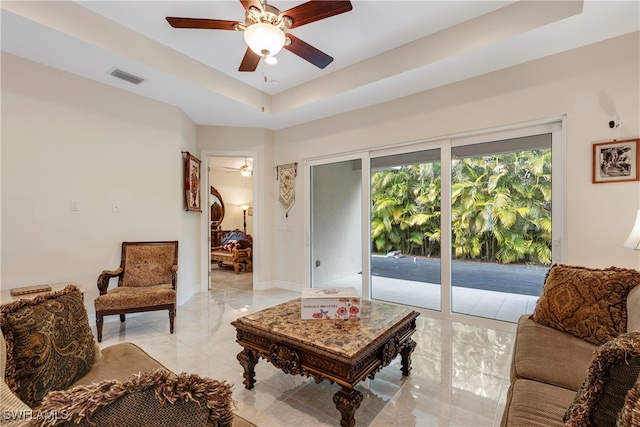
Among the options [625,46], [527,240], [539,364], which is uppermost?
[625,46]

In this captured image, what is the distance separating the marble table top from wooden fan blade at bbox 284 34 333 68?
7.00ft

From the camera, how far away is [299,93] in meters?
3.97

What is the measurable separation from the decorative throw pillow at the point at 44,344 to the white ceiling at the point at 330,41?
234cm

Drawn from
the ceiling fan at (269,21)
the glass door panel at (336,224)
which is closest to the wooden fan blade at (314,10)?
the ceiling fan at (269,21)

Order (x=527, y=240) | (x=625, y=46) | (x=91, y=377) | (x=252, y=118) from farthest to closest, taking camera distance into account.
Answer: (x=252, y=118) < (x=527, y=240) < (x=625, y=46) < (x=91, y=377)

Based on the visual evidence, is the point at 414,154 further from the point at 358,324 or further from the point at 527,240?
the point at 358,324

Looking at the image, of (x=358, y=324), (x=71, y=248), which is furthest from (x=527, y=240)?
(x=71, y=248)

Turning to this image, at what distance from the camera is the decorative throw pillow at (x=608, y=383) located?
32.3 inches

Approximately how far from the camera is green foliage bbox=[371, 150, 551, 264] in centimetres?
301

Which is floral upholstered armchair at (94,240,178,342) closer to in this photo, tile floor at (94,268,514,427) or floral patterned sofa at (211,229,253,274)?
tile floor at (94,268,514,427)

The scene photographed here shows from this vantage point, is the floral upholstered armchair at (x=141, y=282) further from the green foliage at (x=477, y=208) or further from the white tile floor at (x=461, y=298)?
the green foliage at (x=477, y=208)

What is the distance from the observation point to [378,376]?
7.15 feet

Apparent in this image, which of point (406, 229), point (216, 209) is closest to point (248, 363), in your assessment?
point (406, 229)

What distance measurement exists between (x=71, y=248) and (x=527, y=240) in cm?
479
